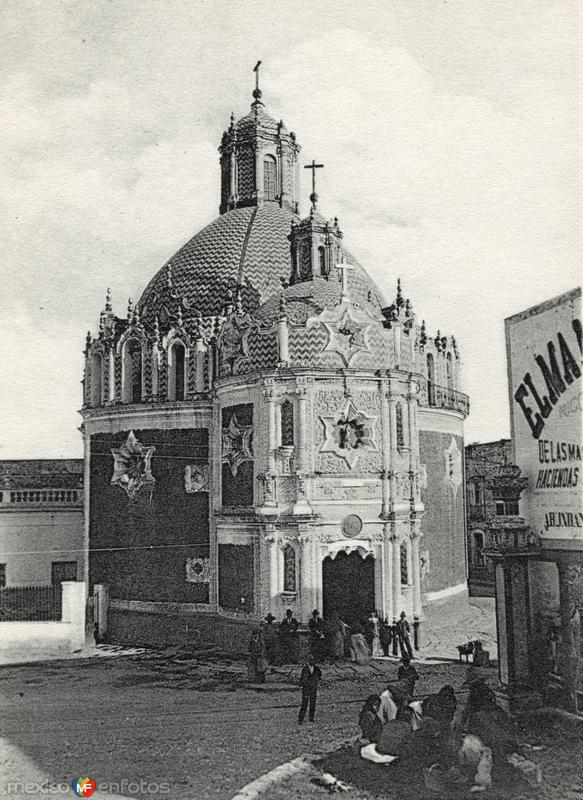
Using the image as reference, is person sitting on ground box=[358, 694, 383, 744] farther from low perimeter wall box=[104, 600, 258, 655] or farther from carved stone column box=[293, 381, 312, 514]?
low perimeter wall box=[104, 600, 258, 655]

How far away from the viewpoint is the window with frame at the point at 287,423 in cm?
2556

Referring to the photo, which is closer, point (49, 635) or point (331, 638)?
point (331, 638)

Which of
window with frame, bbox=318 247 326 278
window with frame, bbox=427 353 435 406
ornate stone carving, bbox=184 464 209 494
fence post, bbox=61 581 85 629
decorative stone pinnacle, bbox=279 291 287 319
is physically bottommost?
fence post, bbox=61 581 85 629

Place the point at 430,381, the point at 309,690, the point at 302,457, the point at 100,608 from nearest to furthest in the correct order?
the point at 309,690 → the point at 302,457 → the point at 100,608 → the point at 430,381

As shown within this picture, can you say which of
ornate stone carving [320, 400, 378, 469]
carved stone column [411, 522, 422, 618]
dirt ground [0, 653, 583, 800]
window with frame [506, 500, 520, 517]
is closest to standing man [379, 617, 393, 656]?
dirt ground [0, 653, 583, 800]

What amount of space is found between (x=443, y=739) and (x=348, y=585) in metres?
12.0

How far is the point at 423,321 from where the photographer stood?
31578mm

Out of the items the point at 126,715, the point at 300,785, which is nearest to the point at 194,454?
the point at 126,715

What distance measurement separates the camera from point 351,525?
2547 cm

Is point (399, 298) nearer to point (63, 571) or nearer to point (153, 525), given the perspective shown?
point (153, 525)

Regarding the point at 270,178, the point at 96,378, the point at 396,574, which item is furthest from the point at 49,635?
the point at 270,178

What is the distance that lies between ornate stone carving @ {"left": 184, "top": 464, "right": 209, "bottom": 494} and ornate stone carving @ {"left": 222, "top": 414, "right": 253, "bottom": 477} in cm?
134

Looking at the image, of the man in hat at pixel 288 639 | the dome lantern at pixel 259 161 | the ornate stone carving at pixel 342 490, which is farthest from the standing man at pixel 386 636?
the dome lantern at pixel 259 161

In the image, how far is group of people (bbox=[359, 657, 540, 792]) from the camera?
13.7 m
